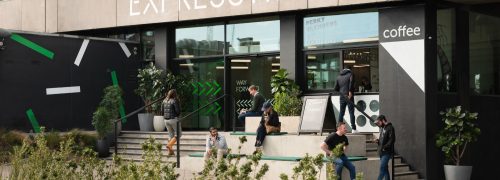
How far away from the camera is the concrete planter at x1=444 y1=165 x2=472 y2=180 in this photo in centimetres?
1725

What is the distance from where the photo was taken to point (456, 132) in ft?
56.9

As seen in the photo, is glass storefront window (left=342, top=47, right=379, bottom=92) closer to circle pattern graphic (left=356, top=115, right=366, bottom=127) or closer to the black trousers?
circle pattern graphic (left=356, top=115, right=366, bottom=127)

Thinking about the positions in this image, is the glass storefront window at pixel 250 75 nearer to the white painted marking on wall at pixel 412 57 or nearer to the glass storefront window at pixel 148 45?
the glass storefront window at pixel 148 45

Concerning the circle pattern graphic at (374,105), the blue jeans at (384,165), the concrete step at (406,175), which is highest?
the circle pattern graphic at (374,105)

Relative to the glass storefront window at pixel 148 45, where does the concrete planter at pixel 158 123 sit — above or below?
below

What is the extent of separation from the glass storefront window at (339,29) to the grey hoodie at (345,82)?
1223mm

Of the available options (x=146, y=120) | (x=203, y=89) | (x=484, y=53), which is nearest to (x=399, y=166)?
(x=484, y=53)

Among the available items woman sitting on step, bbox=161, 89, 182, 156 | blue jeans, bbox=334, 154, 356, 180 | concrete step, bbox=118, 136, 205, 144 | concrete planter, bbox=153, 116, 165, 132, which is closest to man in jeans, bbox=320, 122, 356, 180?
blue jeans, bbox=334, 154, 356, 180

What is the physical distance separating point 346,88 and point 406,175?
2457 mm

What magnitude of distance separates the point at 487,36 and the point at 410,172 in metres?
4.66

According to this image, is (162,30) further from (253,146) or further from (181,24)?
(253,146)

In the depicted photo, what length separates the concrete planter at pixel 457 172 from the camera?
17250 millimetres

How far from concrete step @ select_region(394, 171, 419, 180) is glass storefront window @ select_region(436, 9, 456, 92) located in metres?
2.12

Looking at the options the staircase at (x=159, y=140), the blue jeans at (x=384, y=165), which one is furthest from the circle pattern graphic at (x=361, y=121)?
the staircase at (x=159, y=140)
